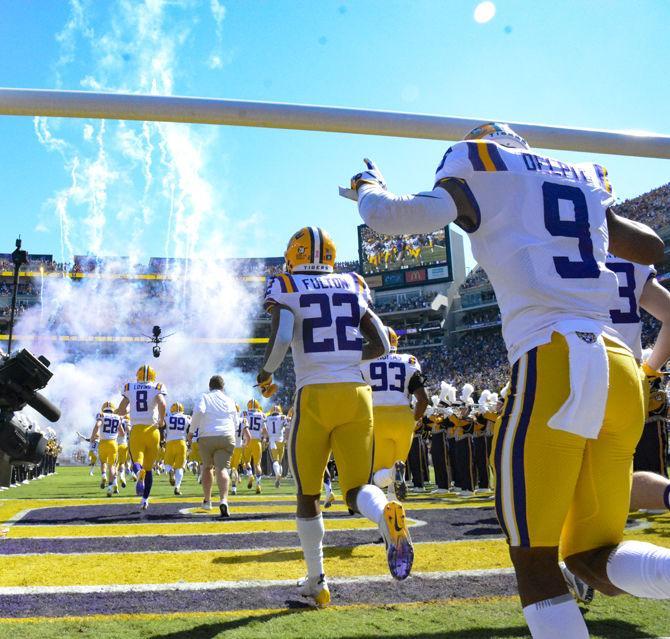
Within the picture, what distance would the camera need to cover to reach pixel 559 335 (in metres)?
1.93

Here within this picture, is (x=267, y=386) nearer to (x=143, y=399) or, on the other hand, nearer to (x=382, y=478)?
(x=382, y=478)

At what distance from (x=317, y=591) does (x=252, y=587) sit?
20.4 inches

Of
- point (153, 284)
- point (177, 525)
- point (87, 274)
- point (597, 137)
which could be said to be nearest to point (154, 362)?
point (153, 284)

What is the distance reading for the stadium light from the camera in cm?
333

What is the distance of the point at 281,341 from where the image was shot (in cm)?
366

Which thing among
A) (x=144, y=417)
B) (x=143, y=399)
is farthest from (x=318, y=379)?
(x=144, y=417)

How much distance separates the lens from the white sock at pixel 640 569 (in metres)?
1.71

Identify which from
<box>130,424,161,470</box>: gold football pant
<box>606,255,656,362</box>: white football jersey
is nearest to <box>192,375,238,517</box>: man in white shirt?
<box>130,424,161,470</box>: gold football pant

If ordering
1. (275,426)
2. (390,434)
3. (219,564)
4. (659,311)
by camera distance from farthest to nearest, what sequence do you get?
(275,426) < (390,434) < (219,564) < (659,311)

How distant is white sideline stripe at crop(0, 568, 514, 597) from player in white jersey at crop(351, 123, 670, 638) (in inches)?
85.5

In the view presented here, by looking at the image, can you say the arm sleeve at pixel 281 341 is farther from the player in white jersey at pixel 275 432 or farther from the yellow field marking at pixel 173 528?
the player in white jersey at pixel 275 432

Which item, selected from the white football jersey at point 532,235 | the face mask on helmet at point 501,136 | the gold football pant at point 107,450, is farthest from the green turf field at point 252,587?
the gold football pant at point 107,450

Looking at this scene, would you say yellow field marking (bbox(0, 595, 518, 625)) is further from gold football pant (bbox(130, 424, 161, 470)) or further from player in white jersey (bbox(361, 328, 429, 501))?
gold football pant (bbox(130, 424, 161, 470))

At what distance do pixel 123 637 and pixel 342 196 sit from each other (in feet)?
6.94
